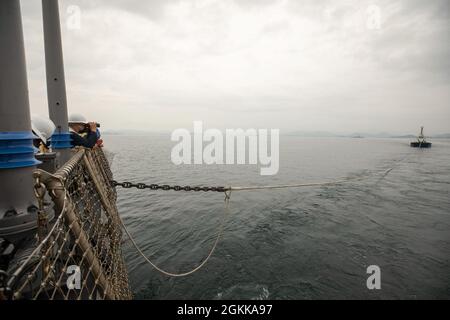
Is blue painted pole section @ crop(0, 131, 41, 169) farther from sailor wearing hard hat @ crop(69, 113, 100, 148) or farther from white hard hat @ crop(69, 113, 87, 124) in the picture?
white hard hat @ crop(69, 113, 87, 124)

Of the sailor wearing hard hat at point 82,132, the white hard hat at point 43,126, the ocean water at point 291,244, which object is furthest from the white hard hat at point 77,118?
the ocean water at point 291,244

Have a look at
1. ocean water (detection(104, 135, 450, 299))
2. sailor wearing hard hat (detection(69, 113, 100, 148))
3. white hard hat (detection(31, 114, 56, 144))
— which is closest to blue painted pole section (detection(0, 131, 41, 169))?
white hard hat (detection(31, 114, 56, 144))

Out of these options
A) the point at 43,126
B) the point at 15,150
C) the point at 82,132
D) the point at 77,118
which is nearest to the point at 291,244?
the point at 15,150

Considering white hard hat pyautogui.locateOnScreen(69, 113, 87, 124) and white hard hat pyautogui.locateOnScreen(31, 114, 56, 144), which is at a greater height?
white hard hat pyautogui.locateOnScreen(69, 113, 87, 124)

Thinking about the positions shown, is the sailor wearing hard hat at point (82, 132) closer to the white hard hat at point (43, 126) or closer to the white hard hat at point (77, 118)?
the white hard hat at point (77, 118)

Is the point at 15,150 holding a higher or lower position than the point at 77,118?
lower

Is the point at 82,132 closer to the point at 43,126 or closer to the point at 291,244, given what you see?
the point at 43,126
